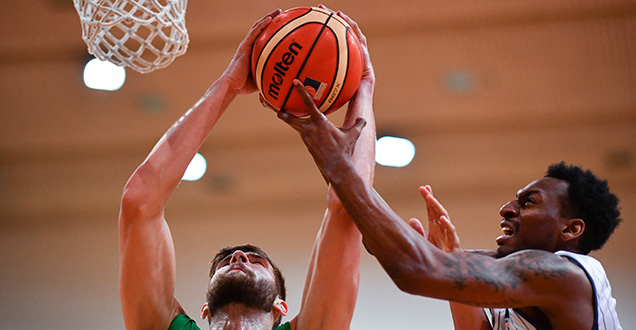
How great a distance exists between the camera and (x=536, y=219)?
2.06 meters

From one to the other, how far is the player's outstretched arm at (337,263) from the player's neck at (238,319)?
366 millimetres

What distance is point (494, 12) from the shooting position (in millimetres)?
4477

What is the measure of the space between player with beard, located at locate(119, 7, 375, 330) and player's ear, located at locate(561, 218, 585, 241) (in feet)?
1.98

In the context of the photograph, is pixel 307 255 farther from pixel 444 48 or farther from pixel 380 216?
pixel 380 216

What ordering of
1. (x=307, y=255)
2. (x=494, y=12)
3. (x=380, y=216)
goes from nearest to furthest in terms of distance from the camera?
(x=380, y=216), (x=494, y=12), (x=307, y=255)

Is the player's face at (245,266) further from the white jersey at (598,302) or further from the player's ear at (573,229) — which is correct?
the player's ear at (573,229)

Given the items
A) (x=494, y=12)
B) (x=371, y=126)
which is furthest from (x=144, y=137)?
(x=371, y=126)

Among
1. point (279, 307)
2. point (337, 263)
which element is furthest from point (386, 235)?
point (279, 307)

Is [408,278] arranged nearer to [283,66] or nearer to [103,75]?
[283,66]

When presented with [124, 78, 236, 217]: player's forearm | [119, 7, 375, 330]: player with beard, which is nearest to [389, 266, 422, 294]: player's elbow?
[119, 7, 375, 330]: player with beard

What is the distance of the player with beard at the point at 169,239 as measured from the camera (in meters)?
2.07

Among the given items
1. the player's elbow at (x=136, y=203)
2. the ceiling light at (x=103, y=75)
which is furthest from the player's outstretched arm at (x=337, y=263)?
the ceiling light at (x=103, y=75)

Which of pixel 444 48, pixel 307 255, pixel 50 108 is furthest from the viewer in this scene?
pixel 307 255

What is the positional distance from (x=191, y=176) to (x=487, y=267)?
4494mm
